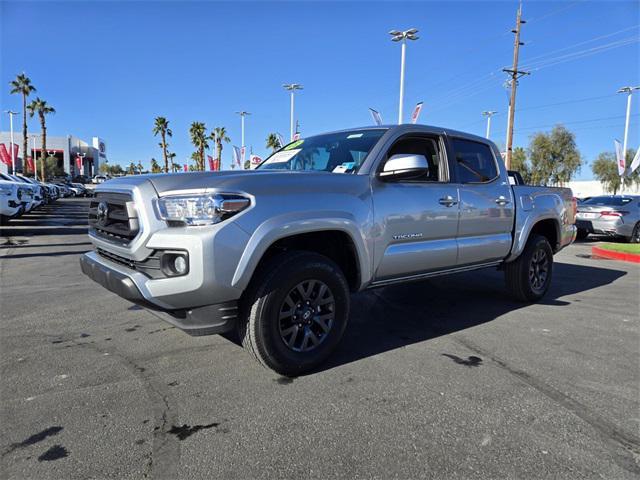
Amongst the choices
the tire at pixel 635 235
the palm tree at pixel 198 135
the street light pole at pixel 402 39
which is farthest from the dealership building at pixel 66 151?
the tire at pixel 635 235

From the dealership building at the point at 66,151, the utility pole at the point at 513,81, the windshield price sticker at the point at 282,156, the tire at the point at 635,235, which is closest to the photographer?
the windshield price sticker at the point at 282,156

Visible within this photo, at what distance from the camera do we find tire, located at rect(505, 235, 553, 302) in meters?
5.54

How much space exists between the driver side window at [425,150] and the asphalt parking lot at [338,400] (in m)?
1.55

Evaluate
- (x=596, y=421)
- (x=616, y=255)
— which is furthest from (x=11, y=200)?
(x=616, y=255)

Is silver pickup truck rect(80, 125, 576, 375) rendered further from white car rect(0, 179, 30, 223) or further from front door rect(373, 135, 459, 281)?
white car rect(0, 179, 30, 223)

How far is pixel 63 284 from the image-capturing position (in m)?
6.34

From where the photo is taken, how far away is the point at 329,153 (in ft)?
14.0

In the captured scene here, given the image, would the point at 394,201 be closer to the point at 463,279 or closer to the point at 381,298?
the point at 381,298

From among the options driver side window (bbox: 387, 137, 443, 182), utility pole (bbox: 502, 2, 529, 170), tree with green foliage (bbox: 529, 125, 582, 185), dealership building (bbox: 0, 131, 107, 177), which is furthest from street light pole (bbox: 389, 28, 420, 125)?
dealership building (bbox: 0, 131, 107, 177)

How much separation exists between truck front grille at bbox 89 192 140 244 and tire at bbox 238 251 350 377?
95cm

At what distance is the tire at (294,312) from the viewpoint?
3117 millimetres

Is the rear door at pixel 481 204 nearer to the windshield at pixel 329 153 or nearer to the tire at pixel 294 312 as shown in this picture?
the windshield at pixel 329 153

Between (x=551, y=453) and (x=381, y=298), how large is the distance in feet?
11.2

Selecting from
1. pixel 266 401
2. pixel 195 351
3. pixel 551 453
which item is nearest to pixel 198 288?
pixel 266 401
